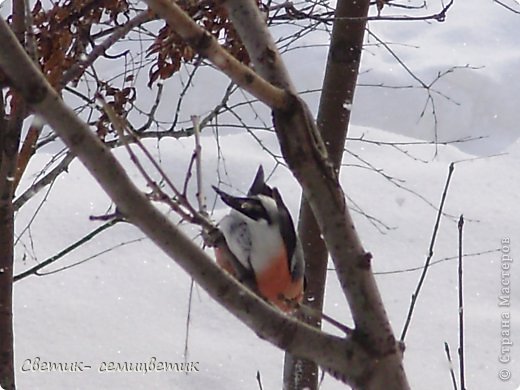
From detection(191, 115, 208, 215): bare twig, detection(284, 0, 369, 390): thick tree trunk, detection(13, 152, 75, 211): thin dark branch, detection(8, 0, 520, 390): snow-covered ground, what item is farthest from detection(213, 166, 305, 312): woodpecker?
detection(8, 0, 520, 390): snow-covered ground

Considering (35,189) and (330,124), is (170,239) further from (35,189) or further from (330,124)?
(35,189)

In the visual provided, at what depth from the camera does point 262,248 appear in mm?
776

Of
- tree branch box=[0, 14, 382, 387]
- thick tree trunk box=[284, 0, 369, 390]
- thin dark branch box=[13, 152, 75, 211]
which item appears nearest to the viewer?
tree branch box=[0, 14, 382, 387]

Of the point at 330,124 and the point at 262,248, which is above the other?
the point at 330,124

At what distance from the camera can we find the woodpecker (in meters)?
0.77

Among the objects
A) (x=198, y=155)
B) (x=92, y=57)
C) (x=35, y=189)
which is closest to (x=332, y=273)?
(x=35, y=189)

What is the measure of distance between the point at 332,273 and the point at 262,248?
218 centimetres

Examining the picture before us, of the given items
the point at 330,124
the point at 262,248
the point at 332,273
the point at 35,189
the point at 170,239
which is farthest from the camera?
the point at 332,273

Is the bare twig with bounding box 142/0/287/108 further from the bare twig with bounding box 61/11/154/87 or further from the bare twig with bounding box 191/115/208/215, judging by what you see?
the bare twig with bounding box 61/11/154/87

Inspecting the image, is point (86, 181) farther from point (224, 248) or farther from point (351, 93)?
point (224, 248)

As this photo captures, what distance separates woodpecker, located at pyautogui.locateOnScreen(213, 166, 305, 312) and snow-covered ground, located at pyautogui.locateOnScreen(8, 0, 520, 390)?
1180 mm

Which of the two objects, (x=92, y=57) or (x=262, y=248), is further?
(x=92, y=57)

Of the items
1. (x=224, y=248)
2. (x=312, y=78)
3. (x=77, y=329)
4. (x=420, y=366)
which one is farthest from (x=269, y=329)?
(x=312, y=78)

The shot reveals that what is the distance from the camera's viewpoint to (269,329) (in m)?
0.47
